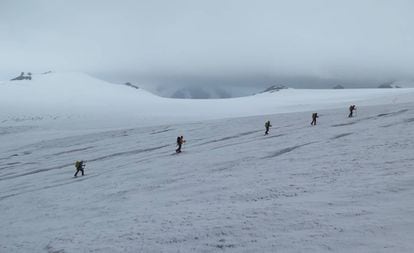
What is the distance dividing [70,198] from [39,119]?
5214 cm

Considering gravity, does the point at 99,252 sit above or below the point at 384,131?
below

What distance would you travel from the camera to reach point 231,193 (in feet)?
54.1

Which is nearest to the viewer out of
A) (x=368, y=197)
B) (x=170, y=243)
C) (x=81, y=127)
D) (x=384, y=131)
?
(x=170, y=243)

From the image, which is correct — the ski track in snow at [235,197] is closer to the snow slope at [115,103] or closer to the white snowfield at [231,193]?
the white snowfield at [231,193]

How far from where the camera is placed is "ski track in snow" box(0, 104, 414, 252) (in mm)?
11820

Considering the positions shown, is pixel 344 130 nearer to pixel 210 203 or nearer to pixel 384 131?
pixel 384 131

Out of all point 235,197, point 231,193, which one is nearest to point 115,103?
point 231,193

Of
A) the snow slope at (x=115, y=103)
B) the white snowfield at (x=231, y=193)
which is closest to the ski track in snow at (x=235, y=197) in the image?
the white snowfield at (x=231, y=193)

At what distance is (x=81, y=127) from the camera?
2280 inches

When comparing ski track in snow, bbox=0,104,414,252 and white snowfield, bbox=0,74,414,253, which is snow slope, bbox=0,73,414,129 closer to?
white snowfield, bbox=0,74,414,253

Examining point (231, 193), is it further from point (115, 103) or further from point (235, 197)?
point (115, 103)

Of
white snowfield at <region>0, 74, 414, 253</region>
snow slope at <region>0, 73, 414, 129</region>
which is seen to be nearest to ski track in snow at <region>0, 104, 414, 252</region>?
white snowfield at <region>0, 74, 414, 253</region>

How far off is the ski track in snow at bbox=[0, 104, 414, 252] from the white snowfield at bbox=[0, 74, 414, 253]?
0.05 metres

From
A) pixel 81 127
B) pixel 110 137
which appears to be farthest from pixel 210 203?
pixel 81 127
